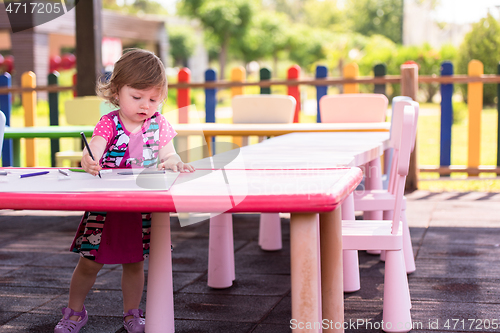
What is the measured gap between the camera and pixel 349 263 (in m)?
2.78

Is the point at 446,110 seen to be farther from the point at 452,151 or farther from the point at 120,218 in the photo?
the point at 120,218

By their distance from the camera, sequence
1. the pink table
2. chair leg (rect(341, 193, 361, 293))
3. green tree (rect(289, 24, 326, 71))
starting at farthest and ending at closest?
1. green tree (rect(289, 24, 326, 71))
2. chair leg (rect(341, 193, 361, 293))
3. the pink table

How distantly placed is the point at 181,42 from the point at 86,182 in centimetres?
3881

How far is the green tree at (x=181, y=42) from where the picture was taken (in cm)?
3919

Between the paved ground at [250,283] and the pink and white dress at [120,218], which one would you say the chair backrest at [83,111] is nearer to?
the paved ground at [250,283]

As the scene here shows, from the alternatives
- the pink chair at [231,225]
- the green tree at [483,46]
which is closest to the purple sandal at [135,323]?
the pink chair at [231,225]

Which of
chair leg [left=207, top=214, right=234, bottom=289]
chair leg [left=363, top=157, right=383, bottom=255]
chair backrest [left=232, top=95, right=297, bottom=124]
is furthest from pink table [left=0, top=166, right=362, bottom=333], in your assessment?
chair backrest [left=232, top=95, right=297, bottom=124]

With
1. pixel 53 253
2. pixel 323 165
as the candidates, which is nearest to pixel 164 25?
pixel 53 253

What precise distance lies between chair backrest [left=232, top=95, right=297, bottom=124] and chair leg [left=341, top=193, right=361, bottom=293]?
2.35 m

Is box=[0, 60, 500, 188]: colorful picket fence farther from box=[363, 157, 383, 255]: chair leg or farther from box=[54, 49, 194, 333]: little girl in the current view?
box=[54, 49, 194, 333]: little girl

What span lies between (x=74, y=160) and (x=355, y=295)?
3402 mm

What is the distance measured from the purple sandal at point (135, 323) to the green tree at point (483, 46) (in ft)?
38.3

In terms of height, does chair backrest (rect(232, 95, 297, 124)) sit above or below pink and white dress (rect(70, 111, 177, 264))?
above

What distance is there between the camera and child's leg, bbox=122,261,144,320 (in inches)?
89.6
